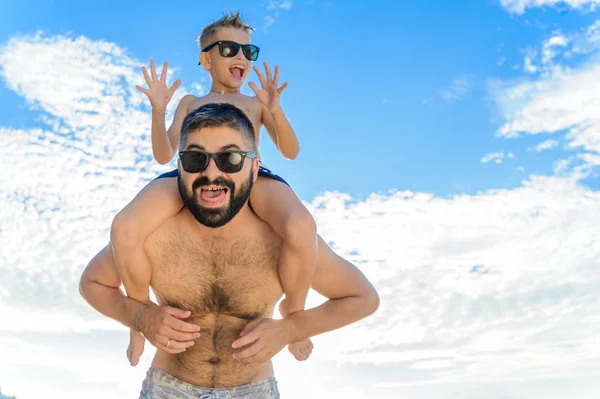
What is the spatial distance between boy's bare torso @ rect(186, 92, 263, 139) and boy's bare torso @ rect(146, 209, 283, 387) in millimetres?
2276

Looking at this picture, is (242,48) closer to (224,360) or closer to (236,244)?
(236,244)

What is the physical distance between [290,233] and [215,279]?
885 mm

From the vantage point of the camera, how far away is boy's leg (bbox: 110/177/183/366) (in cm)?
465

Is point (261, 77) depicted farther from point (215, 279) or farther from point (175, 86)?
point (215, 279)

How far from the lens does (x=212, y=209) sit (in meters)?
4.60

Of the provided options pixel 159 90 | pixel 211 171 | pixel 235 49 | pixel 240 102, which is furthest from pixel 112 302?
pixel 235 49

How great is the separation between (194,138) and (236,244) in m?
1.00

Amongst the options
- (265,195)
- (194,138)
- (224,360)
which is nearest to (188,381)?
A: (224,360)

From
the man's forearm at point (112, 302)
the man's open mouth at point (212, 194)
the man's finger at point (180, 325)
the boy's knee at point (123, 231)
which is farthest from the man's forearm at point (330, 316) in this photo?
the boy's knee at point (123, 231)

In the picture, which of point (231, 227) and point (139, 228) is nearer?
point (139, 228)

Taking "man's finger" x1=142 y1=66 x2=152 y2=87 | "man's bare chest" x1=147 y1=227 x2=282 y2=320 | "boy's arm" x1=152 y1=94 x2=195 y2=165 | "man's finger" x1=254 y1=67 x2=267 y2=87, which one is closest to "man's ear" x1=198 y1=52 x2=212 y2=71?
"boy's arm" x1=152 y1=94 x2=195 y2=165

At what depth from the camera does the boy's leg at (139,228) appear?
4648mm

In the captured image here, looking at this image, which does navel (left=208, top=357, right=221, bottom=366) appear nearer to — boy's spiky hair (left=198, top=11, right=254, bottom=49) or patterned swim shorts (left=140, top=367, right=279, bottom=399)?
patterned swim shorts (left=140, top=367, right=279, bottom=399)

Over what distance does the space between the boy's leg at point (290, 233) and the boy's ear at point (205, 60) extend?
109 inches
